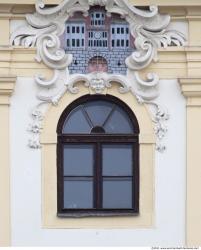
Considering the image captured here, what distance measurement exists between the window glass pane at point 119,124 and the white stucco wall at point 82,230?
515mm

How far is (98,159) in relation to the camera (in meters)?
14.6

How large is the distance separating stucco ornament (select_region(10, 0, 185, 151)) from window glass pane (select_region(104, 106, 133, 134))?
1.10 ft

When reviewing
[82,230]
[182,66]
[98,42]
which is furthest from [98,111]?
[82,230]

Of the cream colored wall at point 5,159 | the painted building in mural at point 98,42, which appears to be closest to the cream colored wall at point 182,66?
the cream colored wall at point 5,159

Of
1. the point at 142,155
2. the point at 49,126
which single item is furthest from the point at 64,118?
the point at 142,155

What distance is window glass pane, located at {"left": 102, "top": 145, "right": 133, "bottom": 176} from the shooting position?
1465 cm

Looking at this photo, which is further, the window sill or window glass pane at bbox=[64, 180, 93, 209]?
window glass pane at bbox=[64, 180, 93, 209]

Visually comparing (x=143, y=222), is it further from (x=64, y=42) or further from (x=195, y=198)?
(x=64, y=42)

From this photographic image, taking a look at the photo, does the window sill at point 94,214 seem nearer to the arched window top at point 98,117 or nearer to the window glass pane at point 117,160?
the window glass pane at point 117,160

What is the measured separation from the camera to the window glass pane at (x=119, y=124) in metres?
14.7

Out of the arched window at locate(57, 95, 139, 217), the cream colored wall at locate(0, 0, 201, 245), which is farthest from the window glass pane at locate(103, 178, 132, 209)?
the cream colored wall at locate(0, 0, 201, 245)

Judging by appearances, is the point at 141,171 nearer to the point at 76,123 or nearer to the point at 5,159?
the point at 76,123

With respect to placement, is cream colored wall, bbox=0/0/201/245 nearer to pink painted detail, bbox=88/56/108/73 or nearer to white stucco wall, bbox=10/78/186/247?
white stucco wall, bbox=10/78/186/247

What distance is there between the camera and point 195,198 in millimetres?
14508
